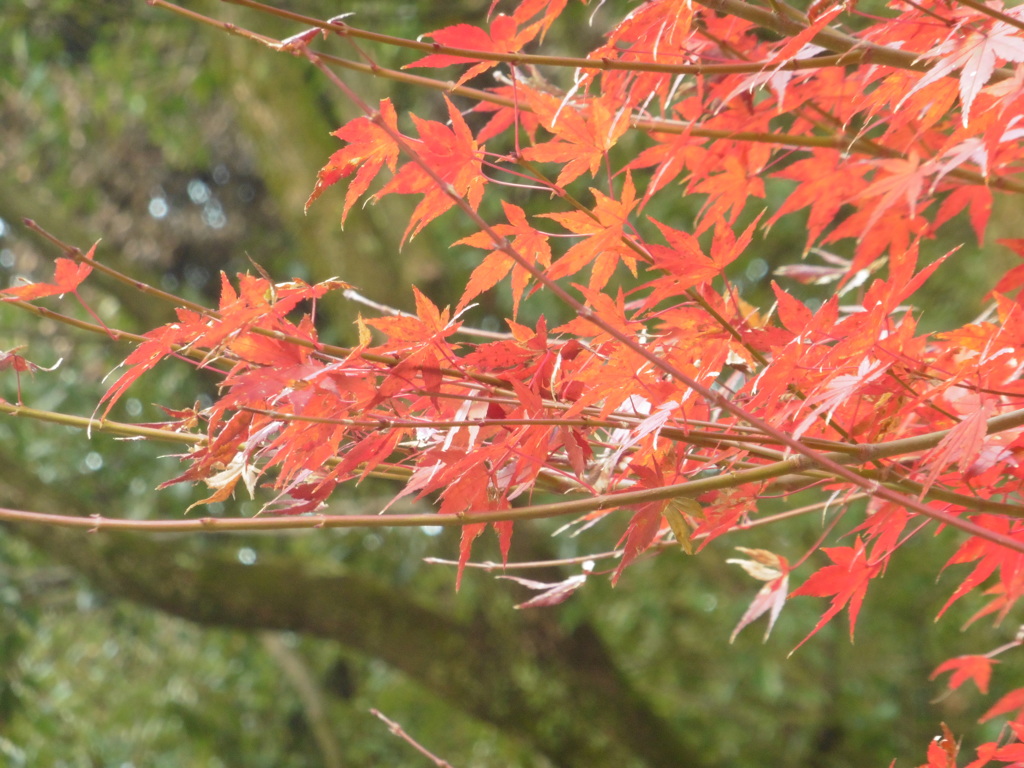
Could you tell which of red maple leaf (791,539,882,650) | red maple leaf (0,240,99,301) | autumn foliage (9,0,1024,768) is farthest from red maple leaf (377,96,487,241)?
red maple leaf (791,539,882,650)

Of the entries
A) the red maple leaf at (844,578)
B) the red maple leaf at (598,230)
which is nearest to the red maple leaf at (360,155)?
the red maple leaf at (598,230)

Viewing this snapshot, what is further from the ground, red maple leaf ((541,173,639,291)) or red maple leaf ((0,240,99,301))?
red maple leaf ((541,173,639,291))

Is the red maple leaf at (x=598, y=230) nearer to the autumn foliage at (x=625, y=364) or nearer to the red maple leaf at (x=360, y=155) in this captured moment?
the autumn foliage at (x=625, y=364)

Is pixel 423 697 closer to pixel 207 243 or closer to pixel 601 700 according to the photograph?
pixel 601 700

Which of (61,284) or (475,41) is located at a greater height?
(475,41)

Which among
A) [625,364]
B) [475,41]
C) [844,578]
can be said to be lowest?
[844,578]

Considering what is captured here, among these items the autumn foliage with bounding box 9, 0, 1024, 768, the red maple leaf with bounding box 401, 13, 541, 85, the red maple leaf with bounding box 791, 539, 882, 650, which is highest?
the red maple leaf with bounding box 401, 13, 541, 85

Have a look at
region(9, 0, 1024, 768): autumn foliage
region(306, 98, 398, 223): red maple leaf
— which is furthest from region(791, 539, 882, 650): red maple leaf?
region(306, 98, 398, 223): red maple leaf

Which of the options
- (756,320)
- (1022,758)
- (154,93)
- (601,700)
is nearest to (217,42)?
(154,93)

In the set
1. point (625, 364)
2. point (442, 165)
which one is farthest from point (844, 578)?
Result: point (442, 165)

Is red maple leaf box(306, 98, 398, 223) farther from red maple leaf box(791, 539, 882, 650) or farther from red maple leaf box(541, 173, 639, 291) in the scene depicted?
red maple leaf box(791, 539, 882, 650)

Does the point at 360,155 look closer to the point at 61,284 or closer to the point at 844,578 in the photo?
the point at 61,284

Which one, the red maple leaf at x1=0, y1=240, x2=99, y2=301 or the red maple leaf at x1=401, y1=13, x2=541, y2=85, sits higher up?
the red maple leaf at x1=401, y1=13, x2=541, y2=85

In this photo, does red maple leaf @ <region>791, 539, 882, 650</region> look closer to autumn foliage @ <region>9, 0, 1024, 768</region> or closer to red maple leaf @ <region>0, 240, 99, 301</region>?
autumn foliage @ <region>9, 0, 1024, 768</region>
